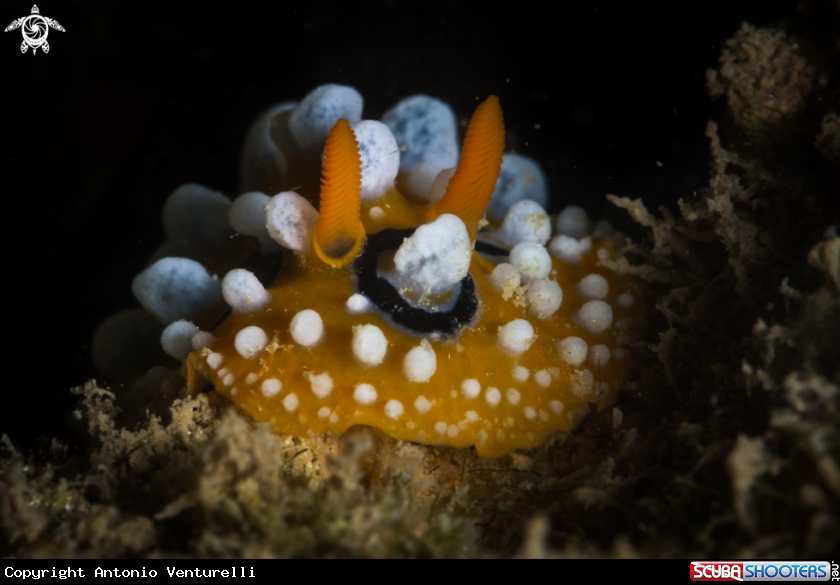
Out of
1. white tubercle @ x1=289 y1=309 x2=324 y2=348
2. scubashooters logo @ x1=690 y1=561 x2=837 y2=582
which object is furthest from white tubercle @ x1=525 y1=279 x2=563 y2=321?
scubashooters logo @ x1=690 y1=561 x2=837 y2=582

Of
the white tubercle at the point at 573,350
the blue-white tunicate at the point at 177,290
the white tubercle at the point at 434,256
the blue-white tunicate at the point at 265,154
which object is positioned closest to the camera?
the white tubercle at the point at 434,256

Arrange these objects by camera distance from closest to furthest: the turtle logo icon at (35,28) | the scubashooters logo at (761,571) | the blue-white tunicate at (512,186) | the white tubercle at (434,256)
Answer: the scubashooters logo at (761,571) → the white tubercle at (434,256) → the turtle logo icon at (35,28) → the blue-white tunicate at (512,186)

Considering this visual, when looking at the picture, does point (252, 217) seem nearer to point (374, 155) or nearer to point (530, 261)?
point (374, 155)

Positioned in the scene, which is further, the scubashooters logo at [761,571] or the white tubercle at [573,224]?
the white tubercle at [573,224]

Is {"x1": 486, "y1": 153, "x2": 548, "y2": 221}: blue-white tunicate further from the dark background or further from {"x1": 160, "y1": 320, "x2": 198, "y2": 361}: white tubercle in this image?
{"x1": 160, "y1": 320, "x2": 198, "y2": 361}: white tubercle

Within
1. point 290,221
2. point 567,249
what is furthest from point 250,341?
point 567,249

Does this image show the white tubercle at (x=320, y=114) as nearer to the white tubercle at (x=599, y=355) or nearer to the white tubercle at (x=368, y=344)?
the white tubercle at (x=368, y=344)

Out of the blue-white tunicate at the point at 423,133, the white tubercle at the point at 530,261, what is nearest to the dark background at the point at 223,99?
the blue-white tunicate at the point at 423,133

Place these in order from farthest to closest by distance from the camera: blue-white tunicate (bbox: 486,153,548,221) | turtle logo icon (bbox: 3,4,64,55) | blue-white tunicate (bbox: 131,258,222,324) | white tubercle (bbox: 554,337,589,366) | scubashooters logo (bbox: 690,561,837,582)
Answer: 1. blue-white tunicate (bbox: 486,153,548,221)
2. turtle logo icon (bbox: 3,4,64,55)
3. blue-white tunicate (bbox: 131,258,222,324)
4. white tubercle (bbox: 554,337,589,366)
5. scubashooters logo (bbox: 690,561,837,582)
